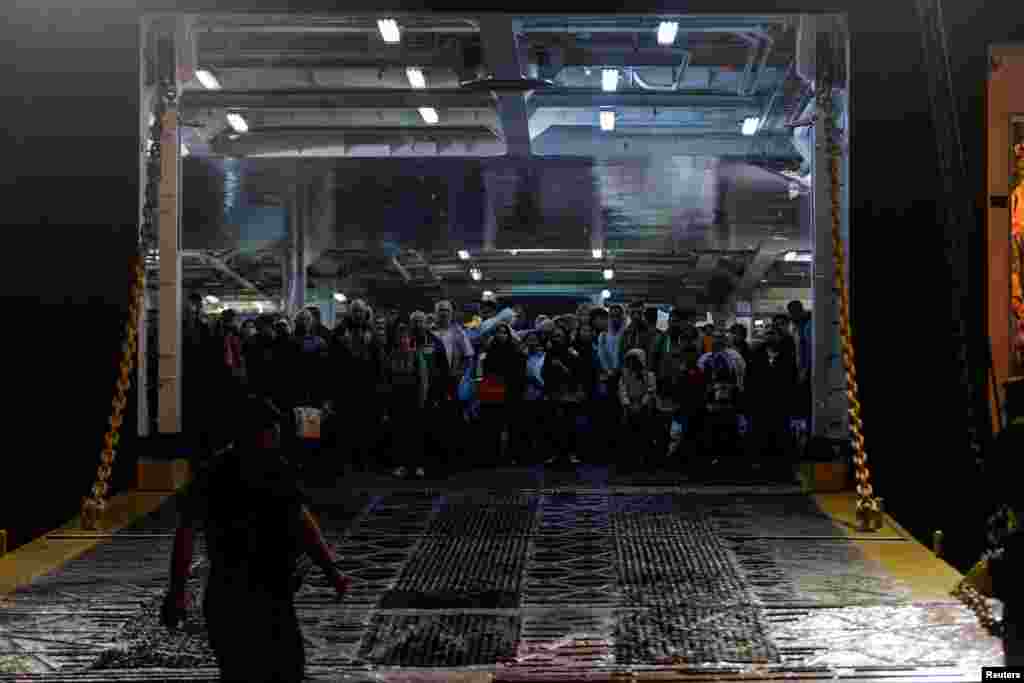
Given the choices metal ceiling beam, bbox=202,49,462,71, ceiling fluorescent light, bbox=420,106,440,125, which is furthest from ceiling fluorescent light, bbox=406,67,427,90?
ceiling fluorescent light, bbox=420,106,440,125

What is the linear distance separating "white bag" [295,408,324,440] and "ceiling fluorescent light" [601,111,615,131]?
7.21 m

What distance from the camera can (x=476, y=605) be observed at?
9195 mm

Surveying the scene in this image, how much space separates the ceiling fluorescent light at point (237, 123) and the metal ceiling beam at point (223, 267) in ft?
27.7

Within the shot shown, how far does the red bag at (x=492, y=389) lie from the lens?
17.3m

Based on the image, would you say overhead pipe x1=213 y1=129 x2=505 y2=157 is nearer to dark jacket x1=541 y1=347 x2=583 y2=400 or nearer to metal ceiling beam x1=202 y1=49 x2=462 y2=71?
metal ceiling beam x1=202 y1=49 x2=462 y2=71

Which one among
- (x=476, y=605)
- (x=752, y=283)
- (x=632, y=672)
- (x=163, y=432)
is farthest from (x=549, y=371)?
(x=752, y=283)

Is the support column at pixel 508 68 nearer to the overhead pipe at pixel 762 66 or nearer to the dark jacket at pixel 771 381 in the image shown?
the overhead pipe at pixel 762 66

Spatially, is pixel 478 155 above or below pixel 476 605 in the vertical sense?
above

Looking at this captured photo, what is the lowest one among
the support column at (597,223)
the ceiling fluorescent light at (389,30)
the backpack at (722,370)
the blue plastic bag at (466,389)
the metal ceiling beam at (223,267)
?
the blue plastic bag at (466,389)

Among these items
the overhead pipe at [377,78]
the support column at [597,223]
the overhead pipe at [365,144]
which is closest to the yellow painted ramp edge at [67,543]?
the overhead pipe at [377,78]

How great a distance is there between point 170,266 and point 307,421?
2114 mm

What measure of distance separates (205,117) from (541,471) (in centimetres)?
763

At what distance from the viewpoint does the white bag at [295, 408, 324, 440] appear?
48.6ft

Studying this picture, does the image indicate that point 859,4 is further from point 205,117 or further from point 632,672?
point 205,117
